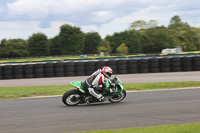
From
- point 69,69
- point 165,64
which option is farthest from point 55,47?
point 165,64

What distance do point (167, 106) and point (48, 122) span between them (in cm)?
369

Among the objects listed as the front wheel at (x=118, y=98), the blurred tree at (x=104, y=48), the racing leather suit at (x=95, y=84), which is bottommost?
the front wheel at (x=118, y=98)

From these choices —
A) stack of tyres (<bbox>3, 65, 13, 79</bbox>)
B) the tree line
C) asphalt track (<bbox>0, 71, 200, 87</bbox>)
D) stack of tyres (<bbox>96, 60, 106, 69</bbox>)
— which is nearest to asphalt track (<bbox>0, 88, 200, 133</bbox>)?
asphalt track (<bbox>0, 71, 200, 87</bbox>)

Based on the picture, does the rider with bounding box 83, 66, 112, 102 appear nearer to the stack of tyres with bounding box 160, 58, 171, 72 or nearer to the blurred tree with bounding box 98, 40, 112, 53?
the stack of tyres with bounding box 160, 58, 171, 72

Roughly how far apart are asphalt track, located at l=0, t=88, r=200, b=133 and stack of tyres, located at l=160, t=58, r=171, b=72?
28.7 feet

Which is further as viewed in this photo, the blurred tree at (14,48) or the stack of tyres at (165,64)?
the blurred tree at (14,48)

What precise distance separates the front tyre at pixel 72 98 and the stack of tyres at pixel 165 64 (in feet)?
36.2

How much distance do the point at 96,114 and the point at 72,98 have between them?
1612 mm

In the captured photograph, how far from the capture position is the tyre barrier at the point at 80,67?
18172 millimetres

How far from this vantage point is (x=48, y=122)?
21.4 feet

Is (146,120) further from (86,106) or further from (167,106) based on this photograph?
(86,106)

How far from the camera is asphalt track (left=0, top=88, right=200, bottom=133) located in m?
6.12

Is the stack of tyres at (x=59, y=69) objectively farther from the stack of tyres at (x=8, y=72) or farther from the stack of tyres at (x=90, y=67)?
the stack of tyres at (x=8, y=72)

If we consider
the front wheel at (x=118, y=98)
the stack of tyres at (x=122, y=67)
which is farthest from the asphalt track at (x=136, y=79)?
the front wheel at (x=118, y=98)
